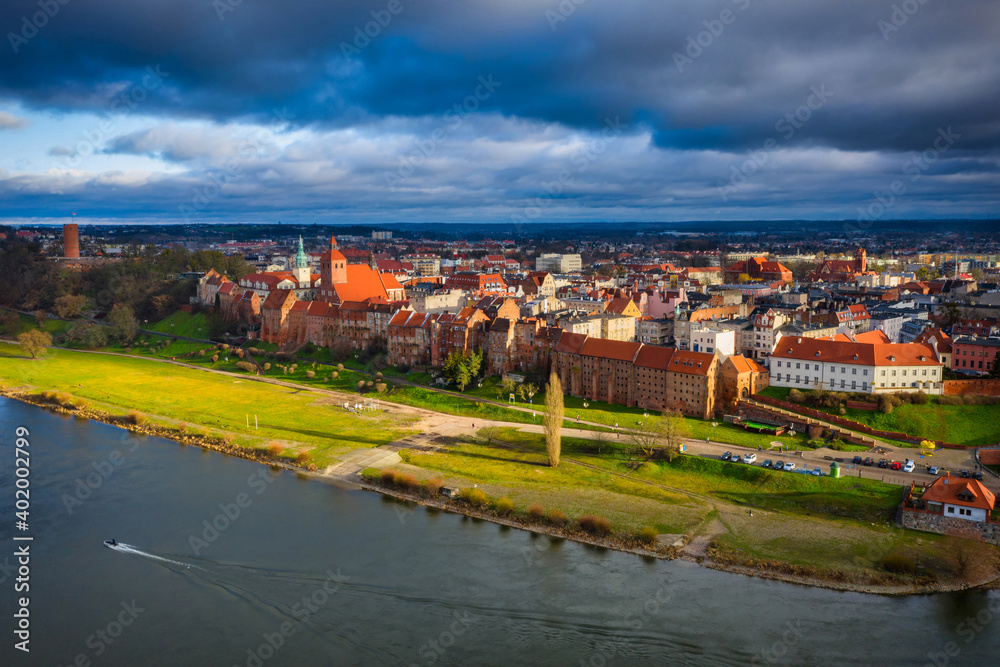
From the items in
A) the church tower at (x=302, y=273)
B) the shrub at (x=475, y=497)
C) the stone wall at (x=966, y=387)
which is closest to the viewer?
the shrub at (x=475, y=497)

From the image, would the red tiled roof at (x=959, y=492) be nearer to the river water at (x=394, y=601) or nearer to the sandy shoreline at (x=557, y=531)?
the sandy shoreline at (x=557, y=531)

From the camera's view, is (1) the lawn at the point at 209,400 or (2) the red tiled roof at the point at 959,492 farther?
(1) the lawn at the point at 209,400

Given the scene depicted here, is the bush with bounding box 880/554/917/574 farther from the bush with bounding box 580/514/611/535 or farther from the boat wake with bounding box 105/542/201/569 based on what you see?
the boat wake with bounding box 105/542/201/569

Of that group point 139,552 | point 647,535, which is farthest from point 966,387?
point 139,552

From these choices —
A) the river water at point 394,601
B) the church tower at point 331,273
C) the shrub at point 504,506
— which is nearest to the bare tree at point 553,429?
the shrub at point 504,506

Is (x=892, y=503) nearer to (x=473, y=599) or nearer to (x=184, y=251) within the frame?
(x=473, y=599)

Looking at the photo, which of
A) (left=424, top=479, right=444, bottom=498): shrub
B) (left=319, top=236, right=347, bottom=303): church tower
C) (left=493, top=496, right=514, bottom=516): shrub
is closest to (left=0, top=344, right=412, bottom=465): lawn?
(left=424, top=479, right=444, bottom=498): shrub
